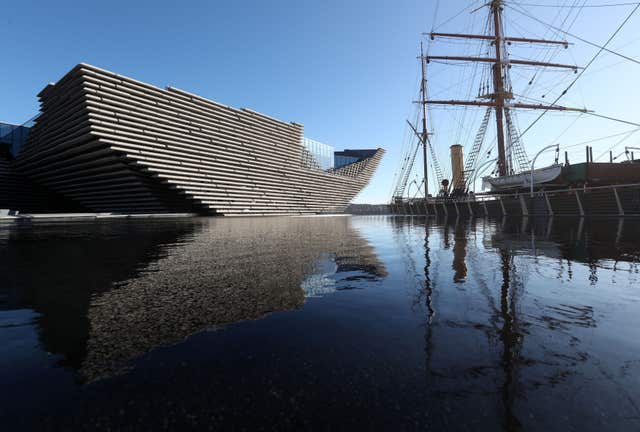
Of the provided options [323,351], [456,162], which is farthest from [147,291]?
[456,162]

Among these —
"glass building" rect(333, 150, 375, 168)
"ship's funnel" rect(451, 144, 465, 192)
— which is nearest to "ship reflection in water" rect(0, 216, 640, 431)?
"ship's funnel" rect(451, 144, 465, 192)

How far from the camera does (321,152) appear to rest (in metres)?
85.6

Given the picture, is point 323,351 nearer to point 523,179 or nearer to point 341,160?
point 523,179

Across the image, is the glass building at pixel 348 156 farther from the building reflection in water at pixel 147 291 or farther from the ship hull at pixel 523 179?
the building reflection in water at pixel 147 291

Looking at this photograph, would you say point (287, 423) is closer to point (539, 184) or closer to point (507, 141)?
point (539, 184)

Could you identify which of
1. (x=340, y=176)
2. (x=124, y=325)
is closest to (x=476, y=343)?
A: (x=124, y=325)

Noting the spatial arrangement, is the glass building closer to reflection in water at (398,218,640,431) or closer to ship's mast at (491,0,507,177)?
ship's mast at (491,0,507,177)

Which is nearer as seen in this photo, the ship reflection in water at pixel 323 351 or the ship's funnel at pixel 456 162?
the ship reflection in water at pixel 323 351

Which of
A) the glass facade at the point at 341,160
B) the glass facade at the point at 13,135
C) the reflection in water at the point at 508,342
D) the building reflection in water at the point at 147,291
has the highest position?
the glass facade at the point at 341,160

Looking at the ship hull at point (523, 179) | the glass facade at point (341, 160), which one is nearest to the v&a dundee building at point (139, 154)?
the ship hull at point (523, 179)

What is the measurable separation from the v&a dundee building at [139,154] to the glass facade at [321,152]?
24.1m

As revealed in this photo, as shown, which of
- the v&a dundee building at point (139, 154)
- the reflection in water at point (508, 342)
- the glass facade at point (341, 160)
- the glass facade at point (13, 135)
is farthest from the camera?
the glass facade at point (341, 160)

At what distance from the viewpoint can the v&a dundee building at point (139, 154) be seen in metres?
34.0

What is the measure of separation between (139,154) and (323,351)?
3976 centimetres
